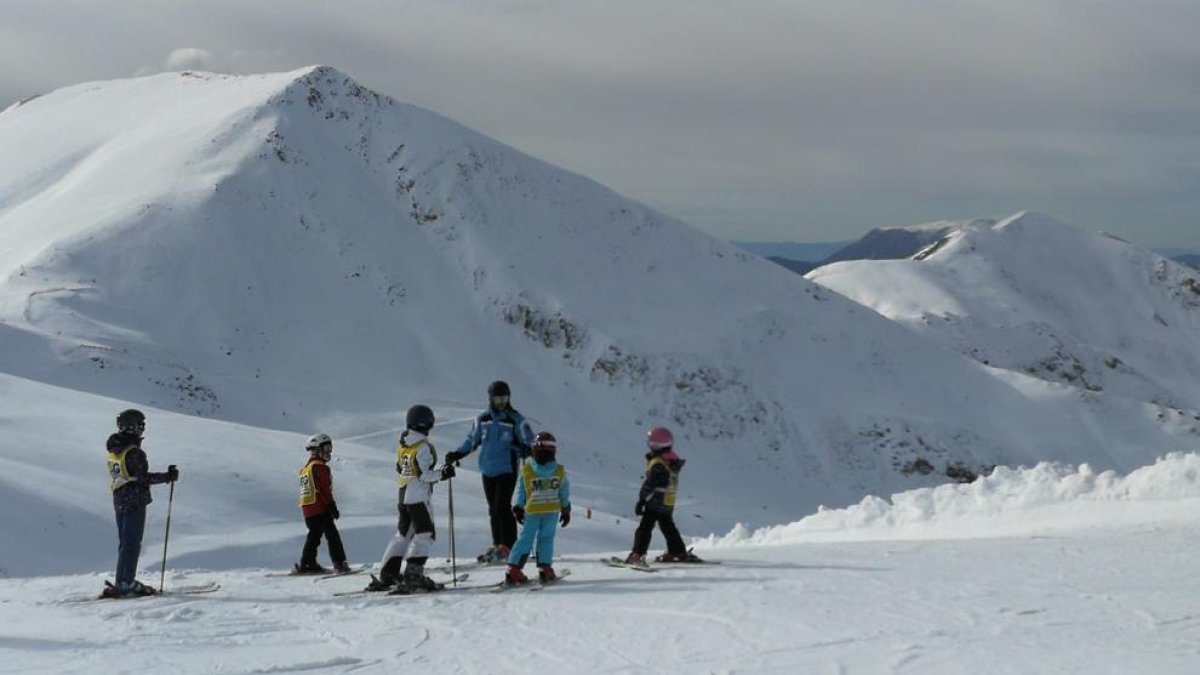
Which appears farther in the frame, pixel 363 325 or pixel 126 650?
pixel 363 325

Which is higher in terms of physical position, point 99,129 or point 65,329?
point 99,129

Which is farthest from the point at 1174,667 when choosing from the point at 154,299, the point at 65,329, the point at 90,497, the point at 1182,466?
the point at 154,299

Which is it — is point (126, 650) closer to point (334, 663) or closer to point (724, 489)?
point (334, 663)

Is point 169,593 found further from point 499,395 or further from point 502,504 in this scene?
point 499,395

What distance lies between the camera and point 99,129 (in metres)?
71.0

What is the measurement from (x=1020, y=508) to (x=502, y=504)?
7.93m

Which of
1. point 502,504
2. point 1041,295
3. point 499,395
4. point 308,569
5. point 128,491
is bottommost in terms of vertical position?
point 308,569

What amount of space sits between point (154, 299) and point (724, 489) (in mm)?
23637

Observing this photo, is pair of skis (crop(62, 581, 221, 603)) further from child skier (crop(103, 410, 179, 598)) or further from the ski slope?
the ski slope

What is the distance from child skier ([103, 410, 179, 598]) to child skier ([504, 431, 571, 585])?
11.9 feet

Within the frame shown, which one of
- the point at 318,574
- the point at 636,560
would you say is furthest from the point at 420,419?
the point at 318,574

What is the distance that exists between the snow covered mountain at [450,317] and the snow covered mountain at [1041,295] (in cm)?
3675

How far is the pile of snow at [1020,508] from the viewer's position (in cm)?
1591

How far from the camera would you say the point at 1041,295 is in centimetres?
11856
